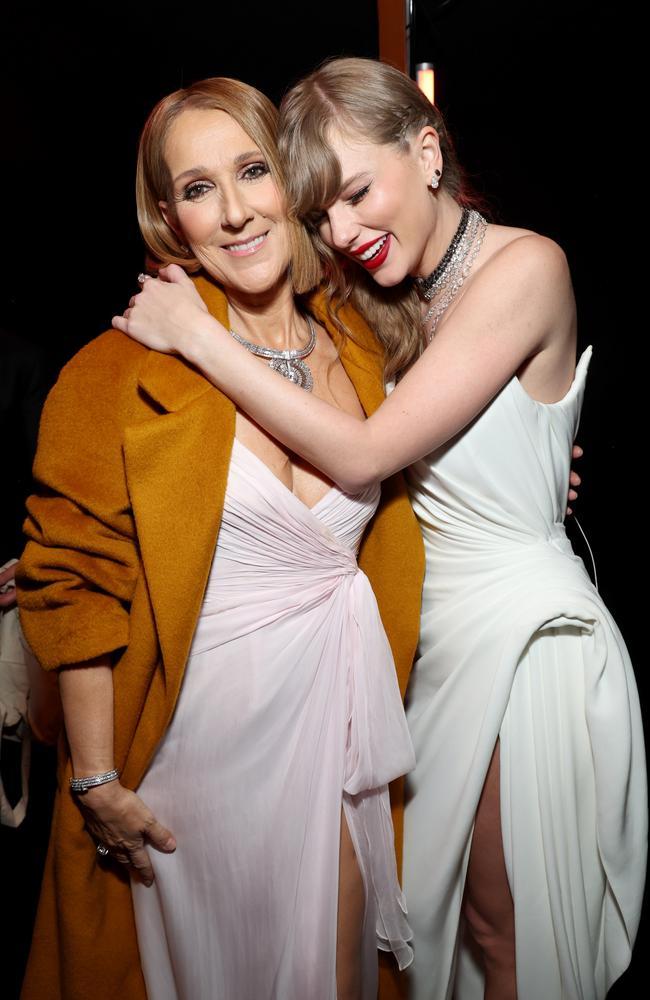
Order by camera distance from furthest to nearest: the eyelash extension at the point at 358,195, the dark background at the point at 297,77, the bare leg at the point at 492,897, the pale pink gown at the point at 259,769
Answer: the dark background at the point at 297,77, the bare leg at the point at 492,897, the eyelash extension at the point at 358,195, the pale pink gown at the point at 259,769

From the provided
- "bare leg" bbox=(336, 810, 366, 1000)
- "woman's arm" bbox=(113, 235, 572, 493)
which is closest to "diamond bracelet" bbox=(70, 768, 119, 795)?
"bare leg" bbox=(336, 810, 366, 1000)

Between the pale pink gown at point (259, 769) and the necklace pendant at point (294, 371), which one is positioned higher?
the necklace pendant at point (294, 371)

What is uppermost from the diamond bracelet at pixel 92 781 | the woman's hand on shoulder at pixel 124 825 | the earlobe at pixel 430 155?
the earlobe at pixel 430 155

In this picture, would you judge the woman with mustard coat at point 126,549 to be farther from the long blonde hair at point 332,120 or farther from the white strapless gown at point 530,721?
the white strapless gown at point 530,721

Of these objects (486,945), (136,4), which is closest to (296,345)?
(136,4)

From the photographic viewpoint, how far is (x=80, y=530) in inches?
61.3

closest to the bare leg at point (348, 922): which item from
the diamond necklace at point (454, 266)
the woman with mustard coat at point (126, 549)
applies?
the woman with mustard coat at point (126, 549)

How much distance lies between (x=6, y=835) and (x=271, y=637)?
1.58 m

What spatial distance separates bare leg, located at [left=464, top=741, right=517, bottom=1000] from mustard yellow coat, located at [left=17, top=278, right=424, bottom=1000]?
76 cm

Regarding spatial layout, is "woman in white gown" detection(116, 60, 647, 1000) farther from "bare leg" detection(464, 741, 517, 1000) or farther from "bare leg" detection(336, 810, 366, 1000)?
"bare leg" detection(336, 810, 366, 1000)

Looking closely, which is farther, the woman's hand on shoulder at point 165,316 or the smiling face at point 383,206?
the smiling face at point 383,206

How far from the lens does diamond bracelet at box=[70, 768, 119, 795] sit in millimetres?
1637

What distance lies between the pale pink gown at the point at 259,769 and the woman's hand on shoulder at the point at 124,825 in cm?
3

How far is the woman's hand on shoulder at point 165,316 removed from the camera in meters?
1.64
